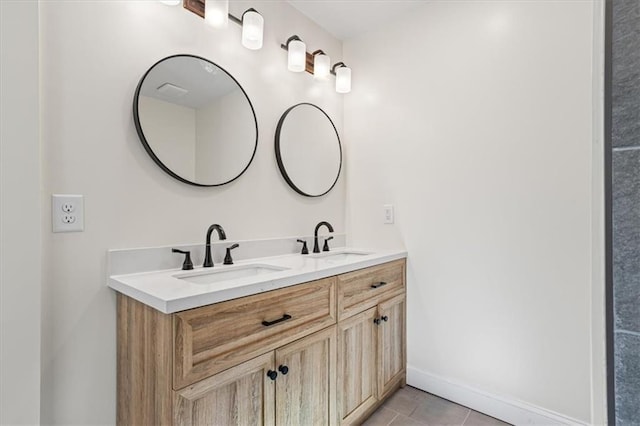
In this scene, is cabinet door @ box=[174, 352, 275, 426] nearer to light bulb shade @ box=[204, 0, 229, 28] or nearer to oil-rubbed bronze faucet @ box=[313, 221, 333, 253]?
oil-rubbed bronze faucet @ box=[313, 221, 333, 253]

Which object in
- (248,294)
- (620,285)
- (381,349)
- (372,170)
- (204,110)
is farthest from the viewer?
(372,170)

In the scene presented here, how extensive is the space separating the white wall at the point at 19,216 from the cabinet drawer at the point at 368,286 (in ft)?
3.65

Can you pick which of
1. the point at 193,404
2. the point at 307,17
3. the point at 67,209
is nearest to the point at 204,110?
the point at 67,209

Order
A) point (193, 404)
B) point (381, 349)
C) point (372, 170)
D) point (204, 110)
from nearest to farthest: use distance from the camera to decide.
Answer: point (193, 404) < point (204, 110) < point (381, 349) < point (372, 170)

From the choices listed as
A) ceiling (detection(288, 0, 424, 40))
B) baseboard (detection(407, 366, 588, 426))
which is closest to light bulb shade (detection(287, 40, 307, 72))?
ceiling (detection(288, 0, 424, 40))

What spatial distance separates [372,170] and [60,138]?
1716 millimetres

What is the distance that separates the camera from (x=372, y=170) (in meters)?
2.26

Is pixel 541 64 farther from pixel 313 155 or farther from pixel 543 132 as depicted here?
pixel 313 155

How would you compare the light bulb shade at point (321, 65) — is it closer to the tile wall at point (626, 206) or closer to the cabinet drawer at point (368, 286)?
the cabinet drawer at point (368, 286)

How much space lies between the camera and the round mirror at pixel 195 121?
136cm

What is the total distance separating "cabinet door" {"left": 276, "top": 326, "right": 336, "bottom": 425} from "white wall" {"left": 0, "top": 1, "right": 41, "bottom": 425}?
77 cm

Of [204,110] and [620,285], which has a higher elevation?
[204,110]

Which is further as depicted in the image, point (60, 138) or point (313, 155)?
point (313, 155)

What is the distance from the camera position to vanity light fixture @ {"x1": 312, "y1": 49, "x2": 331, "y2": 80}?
2.11 meters
